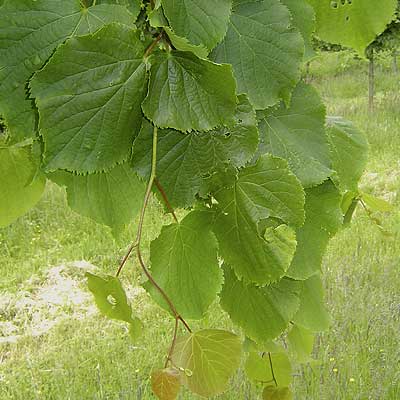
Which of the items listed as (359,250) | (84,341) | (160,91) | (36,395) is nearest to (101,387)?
(36,395)

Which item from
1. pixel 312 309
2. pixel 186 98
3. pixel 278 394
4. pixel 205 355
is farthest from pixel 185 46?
pixel 278 394

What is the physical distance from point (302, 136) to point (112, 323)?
2727mm

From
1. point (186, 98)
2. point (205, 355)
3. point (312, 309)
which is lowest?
point (312, 309)

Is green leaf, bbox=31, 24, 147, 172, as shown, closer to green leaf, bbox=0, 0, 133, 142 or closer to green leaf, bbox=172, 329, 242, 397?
green leaf, bbox=0, 0, 133, 142

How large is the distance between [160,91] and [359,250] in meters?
3.25

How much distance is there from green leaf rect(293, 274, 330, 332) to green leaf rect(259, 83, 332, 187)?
181mm

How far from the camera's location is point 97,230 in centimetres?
415

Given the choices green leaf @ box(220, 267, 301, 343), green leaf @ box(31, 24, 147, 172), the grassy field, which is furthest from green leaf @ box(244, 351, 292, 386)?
the grassy field

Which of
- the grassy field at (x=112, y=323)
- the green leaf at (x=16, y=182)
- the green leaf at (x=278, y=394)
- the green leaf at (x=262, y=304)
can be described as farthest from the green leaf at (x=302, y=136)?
the grassy field at (x=112, y=323)

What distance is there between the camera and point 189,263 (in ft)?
1.60

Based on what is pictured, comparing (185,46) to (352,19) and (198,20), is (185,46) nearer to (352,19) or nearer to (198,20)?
(198,20)

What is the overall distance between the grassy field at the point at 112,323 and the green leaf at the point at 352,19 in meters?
1.90

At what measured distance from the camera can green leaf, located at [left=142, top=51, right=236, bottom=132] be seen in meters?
0.39

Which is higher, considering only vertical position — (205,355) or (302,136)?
(302,136)
